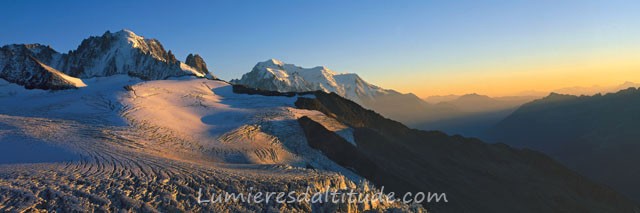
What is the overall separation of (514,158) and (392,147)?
26512 mm

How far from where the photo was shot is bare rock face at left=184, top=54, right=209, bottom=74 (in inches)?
6938

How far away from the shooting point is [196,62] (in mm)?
178125

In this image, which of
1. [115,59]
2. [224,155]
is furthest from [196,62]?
[224,155]

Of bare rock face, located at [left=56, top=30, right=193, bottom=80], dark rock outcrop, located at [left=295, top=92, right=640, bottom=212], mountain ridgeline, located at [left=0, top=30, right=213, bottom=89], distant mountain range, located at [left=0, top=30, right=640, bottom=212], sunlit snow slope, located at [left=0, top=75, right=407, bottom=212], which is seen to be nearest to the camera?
sunlit snow slope, located at [left=0, top=75, right=407, bottom=212]

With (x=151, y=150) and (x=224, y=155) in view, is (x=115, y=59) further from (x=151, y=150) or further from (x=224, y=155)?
(x=151, y=150)

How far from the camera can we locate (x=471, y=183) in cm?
5188

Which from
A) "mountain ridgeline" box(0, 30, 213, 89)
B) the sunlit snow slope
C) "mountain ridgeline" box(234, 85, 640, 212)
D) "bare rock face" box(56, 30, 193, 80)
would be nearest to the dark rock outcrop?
"mountain ridgeline" box(234, 85, 640, 212)

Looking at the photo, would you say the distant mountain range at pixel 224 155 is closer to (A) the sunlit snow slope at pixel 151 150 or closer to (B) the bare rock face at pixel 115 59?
(A) the sunlit snow slope at pixel 151 150

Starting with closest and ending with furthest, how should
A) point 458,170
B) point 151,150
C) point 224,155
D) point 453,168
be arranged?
1. point 151,150
2. point 224,155
3. point 458,170
4. point 453,168

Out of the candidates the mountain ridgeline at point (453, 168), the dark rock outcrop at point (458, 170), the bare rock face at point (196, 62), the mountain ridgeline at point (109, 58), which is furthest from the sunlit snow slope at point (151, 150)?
the bare rock face at point (196, 62)

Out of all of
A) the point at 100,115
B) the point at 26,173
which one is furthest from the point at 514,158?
the point at 26,173

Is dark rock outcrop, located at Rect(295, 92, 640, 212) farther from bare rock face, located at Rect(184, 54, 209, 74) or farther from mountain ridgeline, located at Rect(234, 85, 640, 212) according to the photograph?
bare rock face, located at Rect(184, 54, 209, 74)

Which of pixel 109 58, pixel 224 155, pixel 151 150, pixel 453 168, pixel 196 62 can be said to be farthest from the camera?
pixel 196 62

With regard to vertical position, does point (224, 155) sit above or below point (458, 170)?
above
